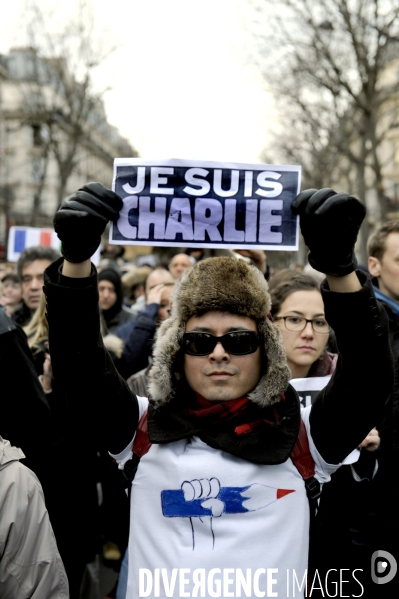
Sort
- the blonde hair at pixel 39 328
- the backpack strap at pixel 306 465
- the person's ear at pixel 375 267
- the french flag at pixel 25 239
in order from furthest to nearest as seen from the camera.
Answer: the french flag at pixel 25 239 → the blonde hair at pixel 39 328 → the person's ear at pixel 375 267 → the backpack strap at pixel 306 465

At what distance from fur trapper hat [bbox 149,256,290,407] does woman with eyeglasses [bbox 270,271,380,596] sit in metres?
0.83

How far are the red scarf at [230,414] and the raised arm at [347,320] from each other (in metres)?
0.25

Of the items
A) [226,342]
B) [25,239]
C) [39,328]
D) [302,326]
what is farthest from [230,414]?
[25,239]

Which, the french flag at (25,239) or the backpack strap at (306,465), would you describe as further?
the french flag at (25,239)

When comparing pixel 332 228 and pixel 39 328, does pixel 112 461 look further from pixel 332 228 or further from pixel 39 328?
pixel 332 228

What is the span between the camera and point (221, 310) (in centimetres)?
219

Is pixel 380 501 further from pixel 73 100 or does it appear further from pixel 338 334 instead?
pixel 73 100

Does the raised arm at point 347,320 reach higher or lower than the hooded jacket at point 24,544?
higher

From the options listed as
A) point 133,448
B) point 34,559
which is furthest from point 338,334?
point 34,559

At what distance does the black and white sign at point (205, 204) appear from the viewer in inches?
88.7

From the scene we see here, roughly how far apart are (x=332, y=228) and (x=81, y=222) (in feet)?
2.28

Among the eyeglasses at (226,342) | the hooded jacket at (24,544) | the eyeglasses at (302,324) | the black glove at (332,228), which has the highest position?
the black glove at (332,228)

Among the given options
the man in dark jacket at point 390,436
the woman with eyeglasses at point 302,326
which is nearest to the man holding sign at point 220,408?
the woman with eyeglasses at point 302,326

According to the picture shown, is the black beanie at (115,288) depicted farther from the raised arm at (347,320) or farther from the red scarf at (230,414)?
the raised arm at (347,320)
